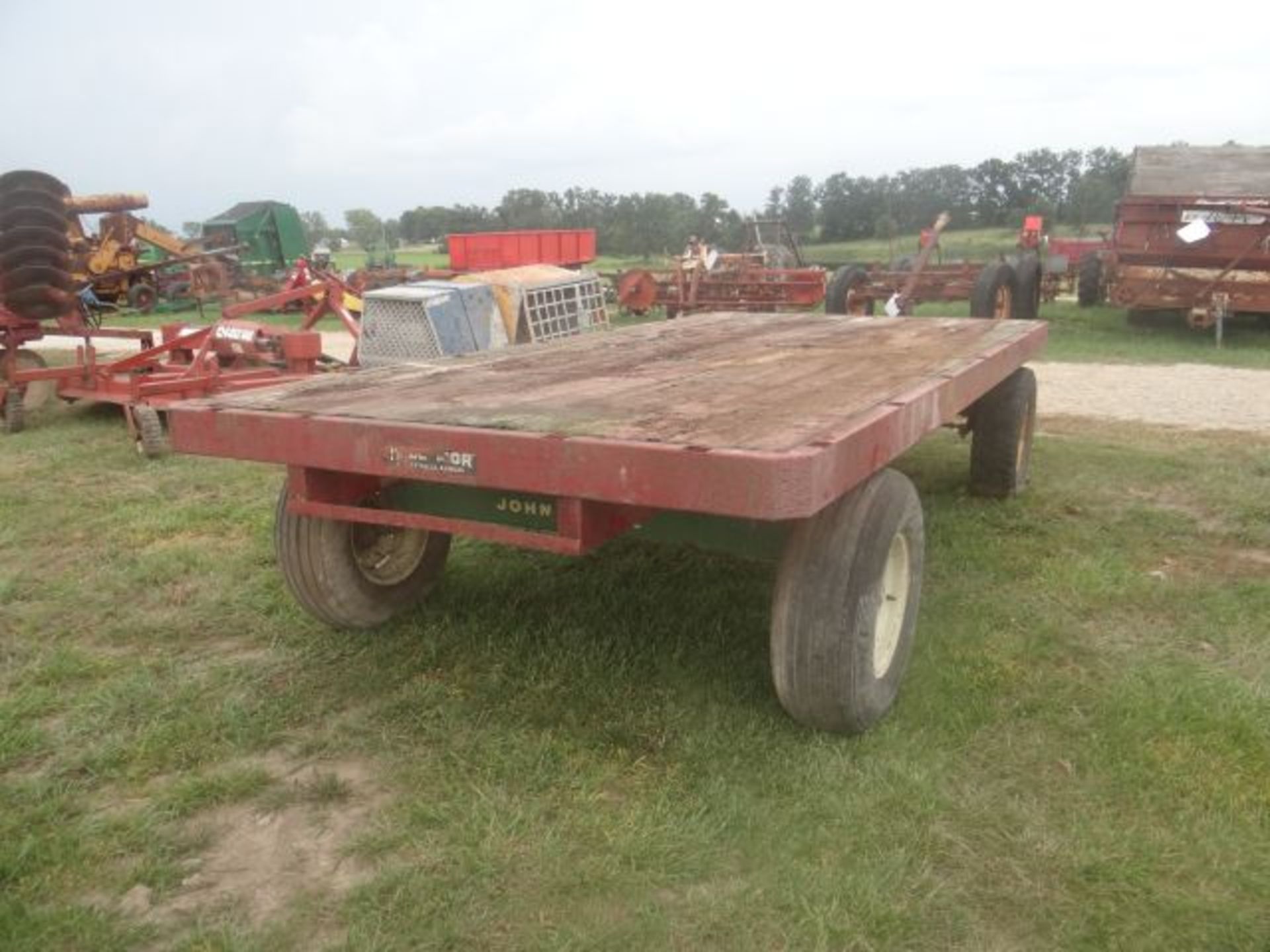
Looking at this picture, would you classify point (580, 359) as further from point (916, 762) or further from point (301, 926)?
point (301, 926)

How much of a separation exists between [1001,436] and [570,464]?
3623 millimetres

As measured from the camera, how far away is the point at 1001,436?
5453mm

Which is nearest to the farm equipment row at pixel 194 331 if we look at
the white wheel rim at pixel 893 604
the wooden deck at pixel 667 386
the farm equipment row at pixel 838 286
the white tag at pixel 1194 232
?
the wooden deck at pixel 667 386

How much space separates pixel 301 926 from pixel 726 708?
1359mm

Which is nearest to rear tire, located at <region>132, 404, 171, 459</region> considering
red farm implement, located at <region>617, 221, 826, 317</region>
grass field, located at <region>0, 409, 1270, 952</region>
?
grass field, located at <region>0, 409, 1270, 952</region>

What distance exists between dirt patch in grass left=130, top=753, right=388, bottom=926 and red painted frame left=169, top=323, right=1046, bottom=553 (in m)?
0.73

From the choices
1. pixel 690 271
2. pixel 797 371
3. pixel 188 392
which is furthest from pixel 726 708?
pixel 690 271

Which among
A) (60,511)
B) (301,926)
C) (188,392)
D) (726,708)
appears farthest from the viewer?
(188,392)

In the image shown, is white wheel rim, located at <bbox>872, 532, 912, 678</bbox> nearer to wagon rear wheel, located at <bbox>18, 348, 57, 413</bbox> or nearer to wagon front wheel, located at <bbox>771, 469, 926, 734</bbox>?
wagon front wheel, located at <bbox>771, 469, 926, 734</bbox>

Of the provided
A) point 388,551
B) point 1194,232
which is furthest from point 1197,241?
point 388,551

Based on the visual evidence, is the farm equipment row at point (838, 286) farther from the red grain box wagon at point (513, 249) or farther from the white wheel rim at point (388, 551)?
the white wheel rim at point (388, 551)

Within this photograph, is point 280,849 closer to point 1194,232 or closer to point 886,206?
point 1194,232

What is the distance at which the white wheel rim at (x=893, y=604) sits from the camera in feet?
10.4

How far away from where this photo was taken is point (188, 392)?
7.26 meters
